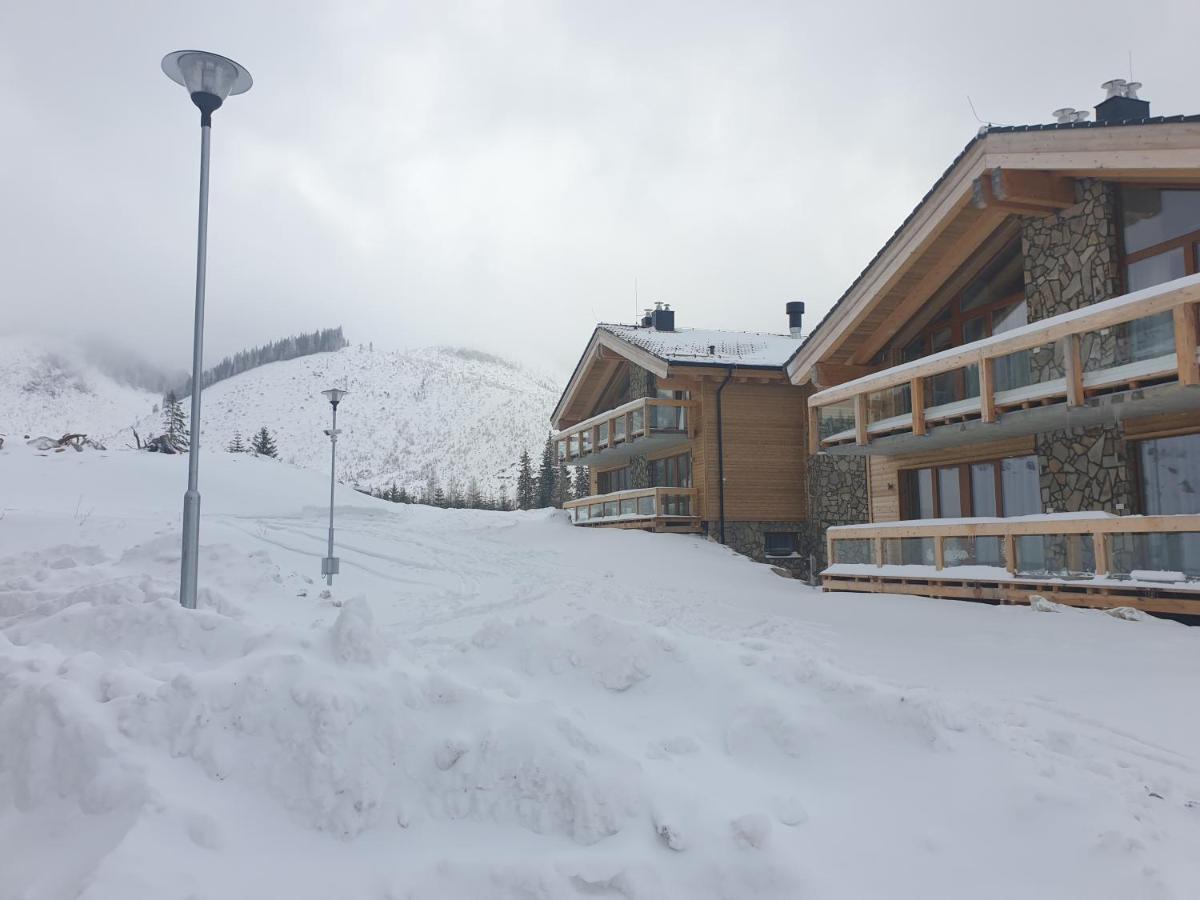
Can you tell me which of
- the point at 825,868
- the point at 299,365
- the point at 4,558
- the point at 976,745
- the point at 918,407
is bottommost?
the point at 825,868

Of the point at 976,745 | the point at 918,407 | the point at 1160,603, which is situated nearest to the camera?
the point at 976,745

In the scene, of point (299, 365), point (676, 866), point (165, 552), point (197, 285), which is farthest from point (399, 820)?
point (299, 365)

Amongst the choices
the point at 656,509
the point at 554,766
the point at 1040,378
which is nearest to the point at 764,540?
→ the point at 656,509

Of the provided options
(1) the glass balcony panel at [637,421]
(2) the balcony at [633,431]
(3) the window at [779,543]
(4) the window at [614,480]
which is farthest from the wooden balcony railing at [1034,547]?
(4) the window at [614,480]

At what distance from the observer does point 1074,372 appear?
38.4 ft

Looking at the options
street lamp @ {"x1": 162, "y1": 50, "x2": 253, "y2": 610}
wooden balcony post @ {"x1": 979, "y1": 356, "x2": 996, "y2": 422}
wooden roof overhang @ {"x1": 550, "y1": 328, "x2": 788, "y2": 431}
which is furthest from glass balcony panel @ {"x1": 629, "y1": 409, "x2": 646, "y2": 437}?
street lamp @ {"x1": 162, "y1": 50, "x2": 253, "y2": 610}

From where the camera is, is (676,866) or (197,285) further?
Answer: (197,285)

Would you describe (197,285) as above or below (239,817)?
above

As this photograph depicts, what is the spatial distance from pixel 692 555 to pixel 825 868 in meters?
17.2

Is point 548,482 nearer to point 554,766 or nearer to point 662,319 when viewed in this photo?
point 662,319

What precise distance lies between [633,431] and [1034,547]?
15350mm

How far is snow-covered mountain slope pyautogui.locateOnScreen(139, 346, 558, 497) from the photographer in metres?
132

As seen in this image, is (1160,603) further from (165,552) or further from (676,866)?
(165,552)

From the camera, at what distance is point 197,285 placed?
7.76 metres
